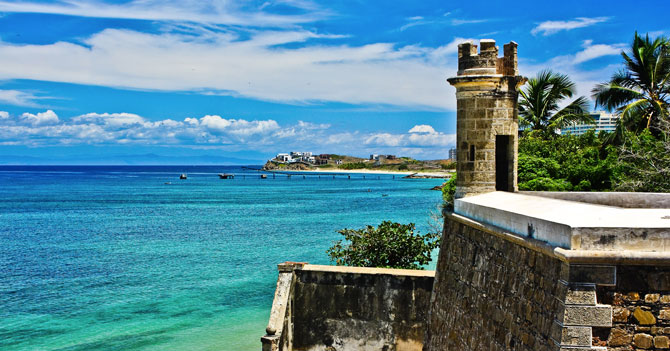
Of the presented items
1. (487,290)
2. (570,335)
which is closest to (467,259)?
(487,290)

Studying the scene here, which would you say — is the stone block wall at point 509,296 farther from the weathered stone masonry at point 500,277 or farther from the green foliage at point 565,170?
the green foliage at point 565,170

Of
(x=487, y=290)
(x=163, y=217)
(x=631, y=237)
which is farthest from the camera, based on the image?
(x=163, y=217)

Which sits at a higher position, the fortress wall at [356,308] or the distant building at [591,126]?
the distant building at [591,126]

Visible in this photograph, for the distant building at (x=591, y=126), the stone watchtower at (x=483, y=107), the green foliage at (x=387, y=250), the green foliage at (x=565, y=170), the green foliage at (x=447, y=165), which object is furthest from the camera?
the green foliage at (x=447, y=165)

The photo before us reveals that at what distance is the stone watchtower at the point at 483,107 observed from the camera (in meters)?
10.6

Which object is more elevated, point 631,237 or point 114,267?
point 631,237

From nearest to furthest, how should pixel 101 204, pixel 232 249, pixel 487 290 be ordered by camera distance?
pixel 487 290
pixel 232 249
pixel 101 204

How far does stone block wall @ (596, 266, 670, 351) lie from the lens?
5453 millimetres

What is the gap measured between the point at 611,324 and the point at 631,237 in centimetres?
82

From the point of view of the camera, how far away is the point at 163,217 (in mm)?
53188

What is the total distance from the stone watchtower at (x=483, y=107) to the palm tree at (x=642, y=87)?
1027 centimetres

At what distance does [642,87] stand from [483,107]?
12.4 m

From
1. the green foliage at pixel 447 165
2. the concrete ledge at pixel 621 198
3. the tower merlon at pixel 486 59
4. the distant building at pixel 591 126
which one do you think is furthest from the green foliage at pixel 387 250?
the green foliage at pixel 447 165

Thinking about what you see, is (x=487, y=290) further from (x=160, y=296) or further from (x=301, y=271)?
(x=160, y=296)
